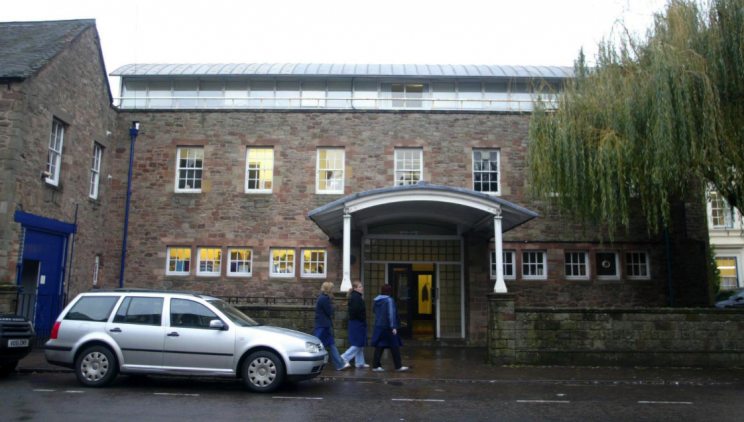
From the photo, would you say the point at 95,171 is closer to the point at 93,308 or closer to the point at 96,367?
the point at 93,308

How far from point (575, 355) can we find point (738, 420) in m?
5.05

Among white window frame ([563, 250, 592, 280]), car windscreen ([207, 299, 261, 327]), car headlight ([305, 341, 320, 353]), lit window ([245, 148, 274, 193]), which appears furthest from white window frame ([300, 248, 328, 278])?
car headlight ([305, 341, 320, 353])

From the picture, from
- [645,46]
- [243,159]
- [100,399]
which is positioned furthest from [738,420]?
[243,159]

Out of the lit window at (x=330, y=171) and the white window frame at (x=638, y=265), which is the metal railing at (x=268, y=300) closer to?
the lit window at (x=330, y=171)

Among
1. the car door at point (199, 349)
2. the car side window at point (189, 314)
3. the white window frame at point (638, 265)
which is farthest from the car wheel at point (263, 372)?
the white window frame at point (638, 265)

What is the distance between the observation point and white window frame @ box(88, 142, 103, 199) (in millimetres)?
17328

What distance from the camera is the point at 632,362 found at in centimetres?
1240

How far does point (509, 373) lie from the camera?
11.4 metres

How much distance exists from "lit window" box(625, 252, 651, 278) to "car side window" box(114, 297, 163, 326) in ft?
47.4

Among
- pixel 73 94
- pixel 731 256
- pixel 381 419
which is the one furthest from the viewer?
pixel 731 256

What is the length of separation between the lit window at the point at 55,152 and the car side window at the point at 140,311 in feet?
23.6

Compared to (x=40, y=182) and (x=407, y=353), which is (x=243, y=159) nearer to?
(x=40, y=182)

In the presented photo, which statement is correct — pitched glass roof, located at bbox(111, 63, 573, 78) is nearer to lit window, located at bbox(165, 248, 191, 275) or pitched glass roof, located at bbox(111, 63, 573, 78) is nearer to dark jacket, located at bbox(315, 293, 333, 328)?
lit window, located at bbox(165, 248, 191, 275)

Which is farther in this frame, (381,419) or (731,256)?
(731,256)
